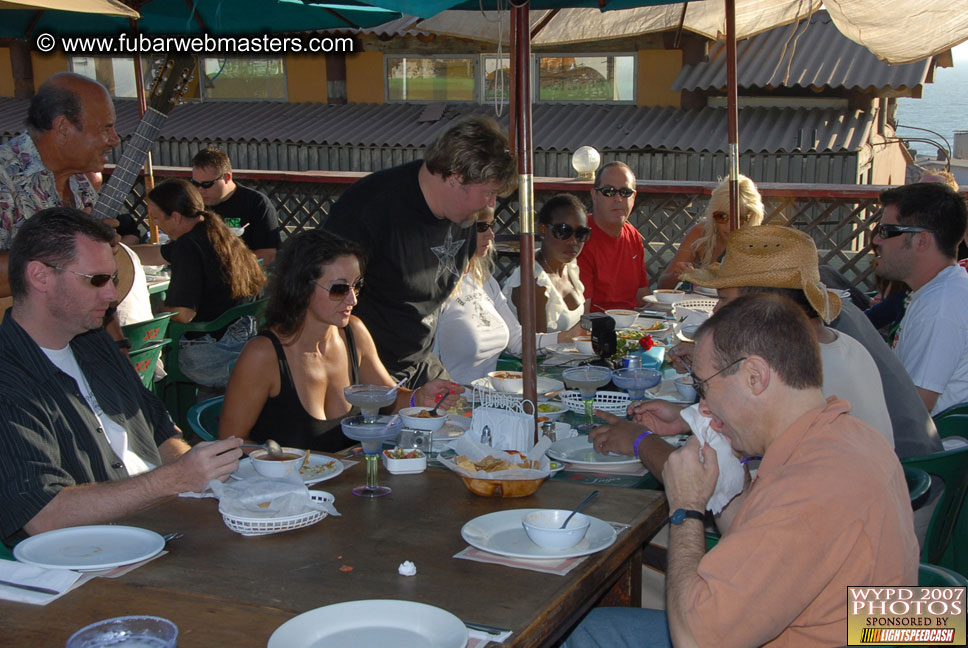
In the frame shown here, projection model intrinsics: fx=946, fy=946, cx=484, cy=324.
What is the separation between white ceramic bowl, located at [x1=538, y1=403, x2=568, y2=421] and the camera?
3490 mm

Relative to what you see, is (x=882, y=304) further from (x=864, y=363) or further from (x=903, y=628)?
(x=903, y=628)

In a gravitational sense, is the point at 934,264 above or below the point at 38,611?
above

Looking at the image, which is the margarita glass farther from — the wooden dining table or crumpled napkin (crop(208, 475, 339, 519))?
crumpled napkin (crop(208, 475, 339, 519))

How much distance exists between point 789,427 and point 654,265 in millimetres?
8005

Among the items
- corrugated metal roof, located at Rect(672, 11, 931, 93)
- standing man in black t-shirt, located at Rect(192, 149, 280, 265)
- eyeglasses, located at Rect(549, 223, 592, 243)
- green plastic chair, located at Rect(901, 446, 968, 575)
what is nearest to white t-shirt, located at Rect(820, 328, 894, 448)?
green plastic chair, located at Rect(901, 446, 968, 575)

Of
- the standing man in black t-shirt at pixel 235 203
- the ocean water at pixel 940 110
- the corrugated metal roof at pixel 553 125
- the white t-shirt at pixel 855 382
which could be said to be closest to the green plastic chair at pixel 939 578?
the white t-shirt at pixel 855 382

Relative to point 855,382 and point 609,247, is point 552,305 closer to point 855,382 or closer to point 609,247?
point 609,247

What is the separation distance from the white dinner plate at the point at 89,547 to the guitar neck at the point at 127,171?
2.87 m

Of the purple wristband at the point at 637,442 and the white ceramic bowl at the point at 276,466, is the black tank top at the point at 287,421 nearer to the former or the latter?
the white ceramic bowl at the point at 276,466

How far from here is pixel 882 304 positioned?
224 inches

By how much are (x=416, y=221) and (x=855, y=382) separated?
198 centimetres

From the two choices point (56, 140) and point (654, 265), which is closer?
point (56, 140)

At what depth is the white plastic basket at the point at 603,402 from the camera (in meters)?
3.59

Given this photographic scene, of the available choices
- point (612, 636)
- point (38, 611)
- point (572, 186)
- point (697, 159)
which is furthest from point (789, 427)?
point (697, 159)
